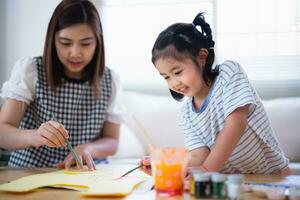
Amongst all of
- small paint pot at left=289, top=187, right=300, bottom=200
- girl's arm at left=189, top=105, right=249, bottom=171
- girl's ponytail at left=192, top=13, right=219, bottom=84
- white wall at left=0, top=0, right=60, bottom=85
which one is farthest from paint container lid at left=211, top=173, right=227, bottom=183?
white wall at left=0, top=0, right=60, bottom=85

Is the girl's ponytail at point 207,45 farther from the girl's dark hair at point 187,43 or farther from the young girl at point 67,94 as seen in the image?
the young girl at point 67,94

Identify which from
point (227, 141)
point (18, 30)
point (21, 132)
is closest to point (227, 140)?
point (227, 141)

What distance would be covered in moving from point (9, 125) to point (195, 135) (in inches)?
23.6

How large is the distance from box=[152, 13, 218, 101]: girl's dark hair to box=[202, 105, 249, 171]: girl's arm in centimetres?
18

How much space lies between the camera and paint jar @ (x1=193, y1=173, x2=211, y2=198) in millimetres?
691

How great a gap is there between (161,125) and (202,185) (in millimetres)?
1329

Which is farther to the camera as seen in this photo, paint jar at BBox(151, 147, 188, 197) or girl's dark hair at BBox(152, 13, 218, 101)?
girl's dark hair at BBox(152, 13, 218, 101)

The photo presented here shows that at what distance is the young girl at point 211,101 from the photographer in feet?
3.37

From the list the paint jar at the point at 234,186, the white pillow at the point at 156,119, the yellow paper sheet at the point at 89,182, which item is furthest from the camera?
the white pillow at the point at 156,119

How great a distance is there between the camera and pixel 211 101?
1.12 m

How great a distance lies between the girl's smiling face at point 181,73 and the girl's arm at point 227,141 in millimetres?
152

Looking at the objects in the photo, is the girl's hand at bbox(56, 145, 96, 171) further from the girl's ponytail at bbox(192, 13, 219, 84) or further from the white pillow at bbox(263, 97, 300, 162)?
the white pillow at bbox(263, 97, 300, 162)

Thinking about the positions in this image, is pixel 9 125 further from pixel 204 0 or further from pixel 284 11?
pixel 284 11

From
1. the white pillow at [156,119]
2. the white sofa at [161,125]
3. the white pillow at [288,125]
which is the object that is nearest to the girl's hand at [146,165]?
the white sofa at [161,125]
